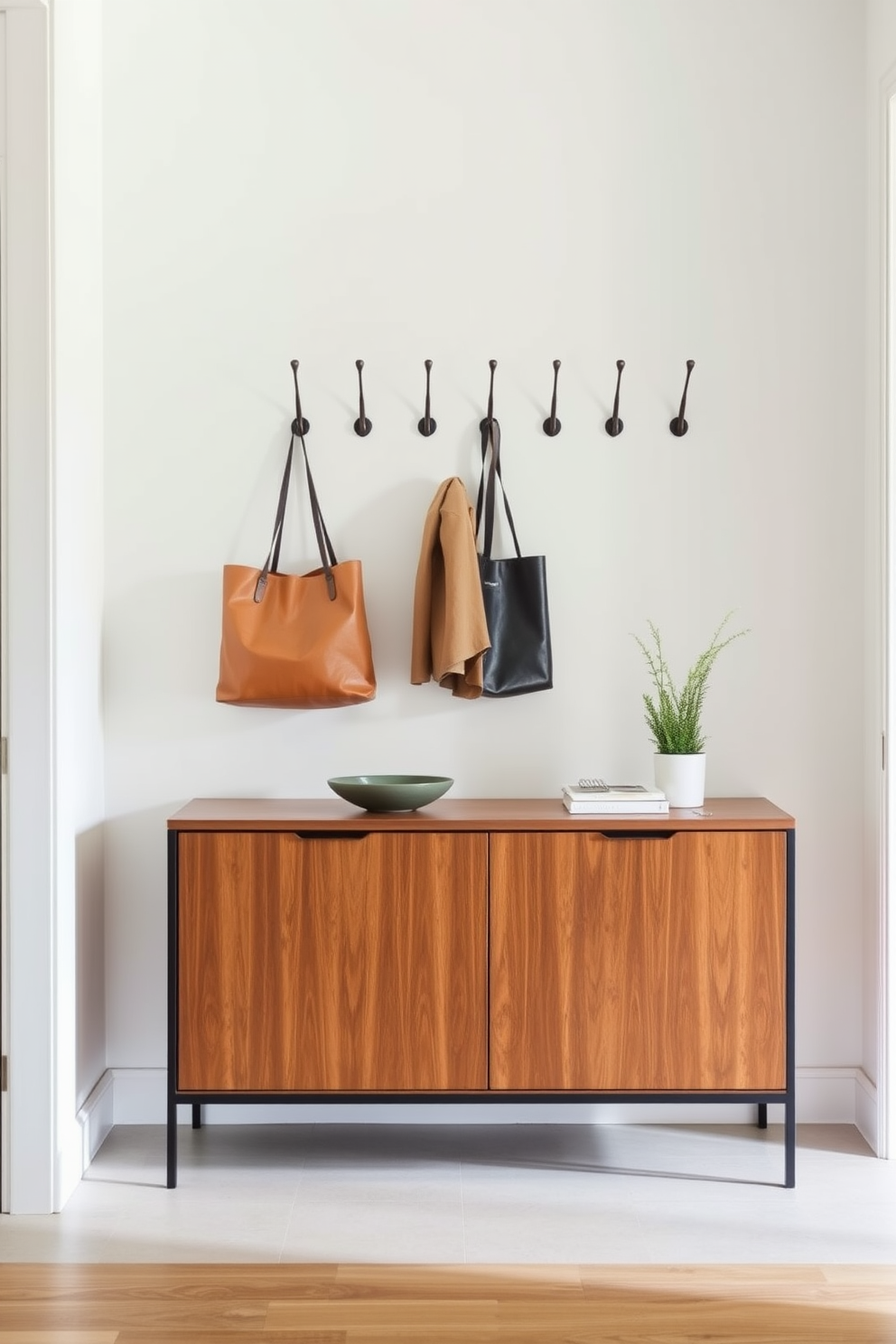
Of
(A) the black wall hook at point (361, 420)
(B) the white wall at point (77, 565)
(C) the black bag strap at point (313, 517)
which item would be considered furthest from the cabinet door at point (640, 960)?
(A) the black wall hook at point (361, 420)

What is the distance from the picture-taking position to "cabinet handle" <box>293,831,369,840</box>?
8.13 feet

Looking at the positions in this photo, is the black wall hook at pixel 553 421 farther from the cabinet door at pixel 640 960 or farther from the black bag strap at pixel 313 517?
the cabinet door at pixel 640 960

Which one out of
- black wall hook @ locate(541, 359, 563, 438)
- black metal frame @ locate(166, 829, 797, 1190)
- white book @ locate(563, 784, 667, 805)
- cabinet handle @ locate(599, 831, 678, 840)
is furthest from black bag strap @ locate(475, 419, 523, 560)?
black metal frame @ locate(166, 829, 797, 1190)

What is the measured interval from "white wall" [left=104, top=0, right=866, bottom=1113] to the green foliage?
1.8 inches

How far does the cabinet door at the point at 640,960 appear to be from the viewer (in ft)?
8.13

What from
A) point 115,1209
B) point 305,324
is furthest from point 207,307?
point 115,1209

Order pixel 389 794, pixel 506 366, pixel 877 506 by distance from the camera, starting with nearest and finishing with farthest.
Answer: pixel 389 794 < pixel 877 506 < pixel 506 366

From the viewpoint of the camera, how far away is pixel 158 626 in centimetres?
285

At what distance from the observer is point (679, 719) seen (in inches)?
105

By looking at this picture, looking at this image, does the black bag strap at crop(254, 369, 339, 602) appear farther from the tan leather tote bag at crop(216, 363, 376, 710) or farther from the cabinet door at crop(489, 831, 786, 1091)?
the cabinet door at crop(489, 831, 786, 1091)

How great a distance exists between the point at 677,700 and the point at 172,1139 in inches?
57.7

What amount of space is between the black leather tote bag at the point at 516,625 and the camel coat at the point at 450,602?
0.18 feet

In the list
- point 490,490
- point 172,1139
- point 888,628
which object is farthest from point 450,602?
point 172,1139

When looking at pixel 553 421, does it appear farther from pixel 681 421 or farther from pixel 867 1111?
pixel 867 1111
